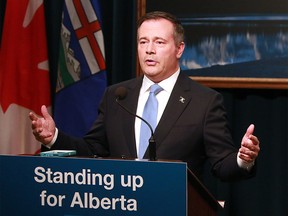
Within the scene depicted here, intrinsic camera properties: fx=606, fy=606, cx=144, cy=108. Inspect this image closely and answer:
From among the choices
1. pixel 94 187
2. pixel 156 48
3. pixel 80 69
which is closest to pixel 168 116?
pixel 156 48

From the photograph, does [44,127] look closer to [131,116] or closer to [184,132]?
[131,116]

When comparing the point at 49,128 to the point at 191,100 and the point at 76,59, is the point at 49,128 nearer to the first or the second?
the point at 191,100

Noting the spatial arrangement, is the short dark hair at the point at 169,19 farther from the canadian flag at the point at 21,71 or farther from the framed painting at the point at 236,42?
the canadian flag at the point at 21,71

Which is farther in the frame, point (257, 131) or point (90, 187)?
point (257, 131)

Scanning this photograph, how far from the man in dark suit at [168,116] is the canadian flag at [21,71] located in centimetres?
131

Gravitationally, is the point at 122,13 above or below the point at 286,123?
above

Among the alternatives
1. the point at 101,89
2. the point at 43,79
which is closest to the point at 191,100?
the point at 101,89

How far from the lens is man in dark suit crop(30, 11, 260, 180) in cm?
274

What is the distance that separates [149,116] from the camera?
2.80 meters

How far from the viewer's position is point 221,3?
4.14 metres

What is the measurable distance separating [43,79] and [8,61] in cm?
26

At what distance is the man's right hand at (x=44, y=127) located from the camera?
242 centimetres

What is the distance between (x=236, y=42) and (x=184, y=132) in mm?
1542

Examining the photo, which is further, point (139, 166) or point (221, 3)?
point (221, 3)
